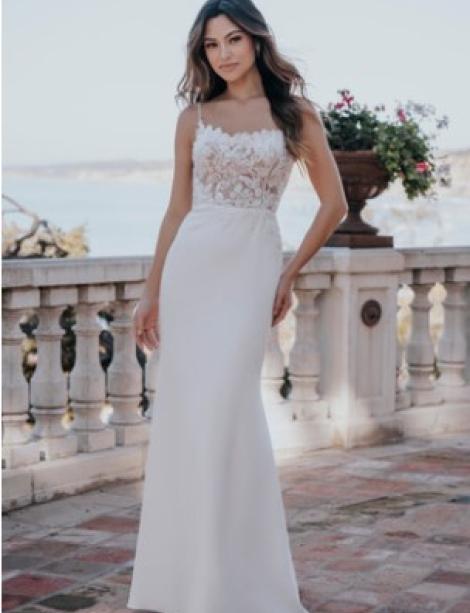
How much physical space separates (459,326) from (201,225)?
334 cm

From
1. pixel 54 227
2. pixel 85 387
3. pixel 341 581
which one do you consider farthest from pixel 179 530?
pixel 54 227

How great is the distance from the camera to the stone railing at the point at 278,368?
4.65 metres

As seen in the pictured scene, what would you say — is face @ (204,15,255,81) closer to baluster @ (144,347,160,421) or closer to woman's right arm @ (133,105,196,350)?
woman's right arm @ (133,105,196,350)

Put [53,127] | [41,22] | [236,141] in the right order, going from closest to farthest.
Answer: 1. [236,141]
2. [53,127]
3. [41,22]

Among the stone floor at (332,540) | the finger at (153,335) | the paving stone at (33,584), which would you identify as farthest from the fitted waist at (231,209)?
the paving stone at (33,584)

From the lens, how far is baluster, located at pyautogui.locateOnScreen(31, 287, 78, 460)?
474cm

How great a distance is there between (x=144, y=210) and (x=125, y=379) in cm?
1036

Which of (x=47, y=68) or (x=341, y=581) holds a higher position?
(x=47, y=68)

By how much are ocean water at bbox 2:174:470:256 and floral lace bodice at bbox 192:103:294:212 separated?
9.73 metres

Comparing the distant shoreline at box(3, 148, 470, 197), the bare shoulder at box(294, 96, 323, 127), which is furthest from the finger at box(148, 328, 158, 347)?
the distant shoreline at box(3, 148, 470, 197)

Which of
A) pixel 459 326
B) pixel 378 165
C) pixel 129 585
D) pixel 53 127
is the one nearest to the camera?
pixel 129 585

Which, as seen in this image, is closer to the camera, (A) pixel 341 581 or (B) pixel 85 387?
(A) pixel 341 581

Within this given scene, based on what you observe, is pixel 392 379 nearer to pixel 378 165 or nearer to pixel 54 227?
pixel 378 165

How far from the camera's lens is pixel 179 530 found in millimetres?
3260
